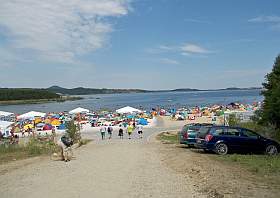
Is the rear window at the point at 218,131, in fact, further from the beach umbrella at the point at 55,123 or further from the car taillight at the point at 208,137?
the beach umbrella at the point at 55,123

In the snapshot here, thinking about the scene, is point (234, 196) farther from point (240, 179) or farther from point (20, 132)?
point (20, 132)

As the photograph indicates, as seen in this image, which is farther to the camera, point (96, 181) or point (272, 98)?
point (272, 98)

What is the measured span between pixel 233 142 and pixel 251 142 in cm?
77

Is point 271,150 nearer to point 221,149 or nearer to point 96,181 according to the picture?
point 221,149

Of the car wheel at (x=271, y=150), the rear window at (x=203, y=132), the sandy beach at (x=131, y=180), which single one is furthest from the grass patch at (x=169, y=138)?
the sandy beach at (x=131, y=180)

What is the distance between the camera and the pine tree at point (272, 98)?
991 inches

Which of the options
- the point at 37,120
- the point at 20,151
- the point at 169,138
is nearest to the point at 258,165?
the point at 20,151

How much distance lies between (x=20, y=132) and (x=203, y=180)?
39.9 metres

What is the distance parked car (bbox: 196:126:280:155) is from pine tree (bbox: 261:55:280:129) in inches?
218

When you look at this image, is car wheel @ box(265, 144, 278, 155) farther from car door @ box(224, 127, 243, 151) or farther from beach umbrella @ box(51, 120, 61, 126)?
beach umbrella @ box(51, 120, 61, 126)

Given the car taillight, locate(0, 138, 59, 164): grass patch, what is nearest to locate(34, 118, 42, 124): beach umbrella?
locate(0, 138, 59, 164): grass patch

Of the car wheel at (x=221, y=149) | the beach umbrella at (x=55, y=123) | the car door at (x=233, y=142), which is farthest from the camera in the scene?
the beach umbrella at (x=55, y=123)

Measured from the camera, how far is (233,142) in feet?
63.5

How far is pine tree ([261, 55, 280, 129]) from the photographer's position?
2516 centimetres
